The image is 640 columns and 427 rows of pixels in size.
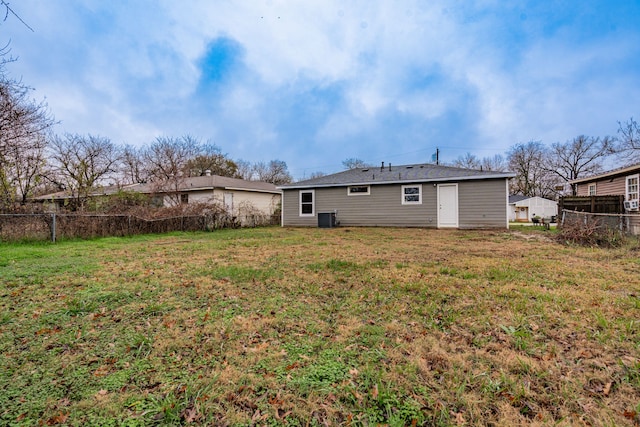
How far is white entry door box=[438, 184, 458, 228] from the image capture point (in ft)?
40.0

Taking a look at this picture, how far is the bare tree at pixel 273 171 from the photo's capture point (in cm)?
3319

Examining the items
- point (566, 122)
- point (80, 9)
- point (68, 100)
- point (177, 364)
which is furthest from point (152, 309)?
point (566, 122)

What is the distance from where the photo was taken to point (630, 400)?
1.69 meters

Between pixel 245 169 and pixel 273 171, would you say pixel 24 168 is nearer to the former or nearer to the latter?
pixel 245 169

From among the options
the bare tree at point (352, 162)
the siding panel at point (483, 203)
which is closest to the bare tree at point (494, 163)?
the bare tree at point (352, 162)

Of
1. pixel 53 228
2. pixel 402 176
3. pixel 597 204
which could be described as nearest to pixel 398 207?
pixel 402 176

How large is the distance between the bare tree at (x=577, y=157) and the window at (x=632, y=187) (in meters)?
23.4

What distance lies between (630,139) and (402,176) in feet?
54.6

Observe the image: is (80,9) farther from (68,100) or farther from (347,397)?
(68,100)

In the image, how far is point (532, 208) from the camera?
1134 inches

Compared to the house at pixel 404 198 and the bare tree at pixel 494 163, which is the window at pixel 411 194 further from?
the bare tree at pixel 494 163

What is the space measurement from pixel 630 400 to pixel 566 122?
2827 cm

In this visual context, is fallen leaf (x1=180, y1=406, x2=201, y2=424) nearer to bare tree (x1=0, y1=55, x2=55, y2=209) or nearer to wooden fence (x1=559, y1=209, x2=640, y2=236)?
wooden fence (x1=559, y1=209, x2=640, y2=236)

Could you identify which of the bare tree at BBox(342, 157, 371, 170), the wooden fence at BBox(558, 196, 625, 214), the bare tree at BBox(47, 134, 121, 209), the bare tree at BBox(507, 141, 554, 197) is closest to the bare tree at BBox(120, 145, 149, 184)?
the bare tree at BBox(47, 134, 121, 209)
